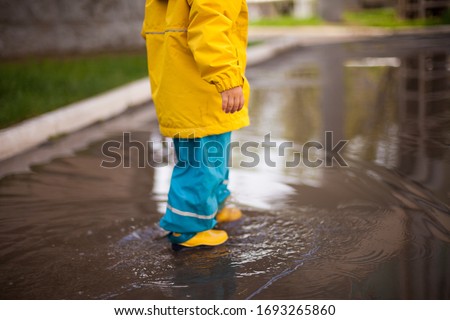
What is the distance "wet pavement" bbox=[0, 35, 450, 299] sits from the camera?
2.50 metres

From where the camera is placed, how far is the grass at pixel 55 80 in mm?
5918

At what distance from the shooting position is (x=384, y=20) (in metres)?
17.0

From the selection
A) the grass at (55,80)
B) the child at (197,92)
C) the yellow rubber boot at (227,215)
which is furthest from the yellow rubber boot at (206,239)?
the grass at (55,80)

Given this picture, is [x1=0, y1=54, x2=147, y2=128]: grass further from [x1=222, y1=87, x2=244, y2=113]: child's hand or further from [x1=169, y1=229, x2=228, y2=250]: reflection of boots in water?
[x1=222, y1=87, x2=244, y2=113]: child's hand

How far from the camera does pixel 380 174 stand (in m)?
3.86

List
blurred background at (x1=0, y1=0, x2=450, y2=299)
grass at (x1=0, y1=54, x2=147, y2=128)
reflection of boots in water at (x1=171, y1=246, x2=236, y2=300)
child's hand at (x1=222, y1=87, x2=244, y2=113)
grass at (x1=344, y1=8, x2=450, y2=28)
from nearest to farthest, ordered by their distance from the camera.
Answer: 1. reflection of boots in water at (x1=171, y1=246, x2=236, y2=300)
2. blurred background at (x1=0, y1=0, x2=450, y2=299)
3. child's hand at (x1=222, y1=87, x2=244, y2=113)
4. grass at (x1=0, y1=54, x2=147, y2=128)
5. grass at (x1=344, y1=8, x2=450, y2=28)

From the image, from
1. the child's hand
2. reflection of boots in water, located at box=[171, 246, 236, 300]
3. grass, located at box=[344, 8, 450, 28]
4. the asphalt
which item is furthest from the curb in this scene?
grass, located at box=[344, 8, 450, 28]

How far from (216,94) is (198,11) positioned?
0.39m

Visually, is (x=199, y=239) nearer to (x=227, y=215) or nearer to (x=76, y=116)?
(x=227, y=215)

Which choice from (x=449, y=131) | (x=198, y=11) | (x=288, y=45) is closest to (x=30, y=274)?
(x=198, y=11)

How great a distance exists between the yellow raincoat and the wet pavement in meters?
0.57

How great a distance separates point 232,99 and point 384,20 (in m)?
15.3

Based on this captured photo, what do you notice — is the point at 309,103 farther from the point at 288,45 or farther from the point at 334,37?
the point at 334,37

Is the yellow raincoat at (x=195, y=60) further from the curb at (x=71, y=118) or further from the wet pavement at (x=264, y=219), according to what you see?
the curb at (x=71, y=118)
